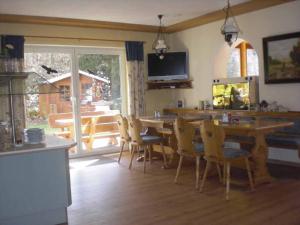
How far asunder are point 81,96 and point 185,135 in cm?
292

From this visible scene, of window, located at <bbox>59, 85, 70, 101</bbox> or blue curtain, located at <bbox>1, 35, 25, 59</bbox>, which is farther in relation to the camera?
window, located at <bbox>59, 85, 70, 101</bbox>

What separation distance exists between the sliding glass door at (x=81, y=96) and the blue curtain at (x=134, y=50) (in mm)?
227

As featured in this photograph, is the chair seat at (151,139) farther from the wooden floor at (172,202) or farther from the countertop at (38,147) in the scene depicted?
the countertop at (38,147)

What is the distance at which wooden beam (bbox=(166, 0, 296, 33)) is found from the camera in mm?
5332

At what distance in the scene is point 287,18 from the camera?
17.2ft

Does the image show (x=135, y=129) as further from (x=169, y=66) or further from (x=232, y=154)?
(x=169, y=66)

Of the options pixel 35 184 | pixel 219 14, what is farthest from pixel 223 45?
pixel 35 184

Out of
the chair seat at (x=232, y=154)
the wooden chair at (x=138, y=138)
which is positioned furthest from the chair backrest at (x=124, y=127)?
the chair seat at (x=232, y=154)

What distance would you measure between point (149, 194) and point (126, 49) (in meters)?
3.57

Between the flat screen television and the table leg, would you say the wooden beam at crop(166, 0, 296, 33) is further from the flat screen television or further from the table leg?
the table leg

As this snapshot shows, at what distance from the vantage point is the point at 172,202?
12.4 feet

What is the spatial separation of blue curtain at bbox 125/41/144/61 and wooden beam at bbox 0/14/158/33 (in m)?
0.29

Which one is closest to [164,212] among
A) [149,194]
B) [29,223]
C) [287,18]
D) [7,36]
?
[149,194]

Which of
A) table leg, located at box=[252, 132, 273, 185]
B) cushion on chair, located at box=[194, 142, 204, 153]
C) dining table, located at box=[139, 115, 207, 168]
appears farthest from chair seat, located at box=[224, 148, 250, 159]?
dining table, located at box=[139, 115, 207, 168]
